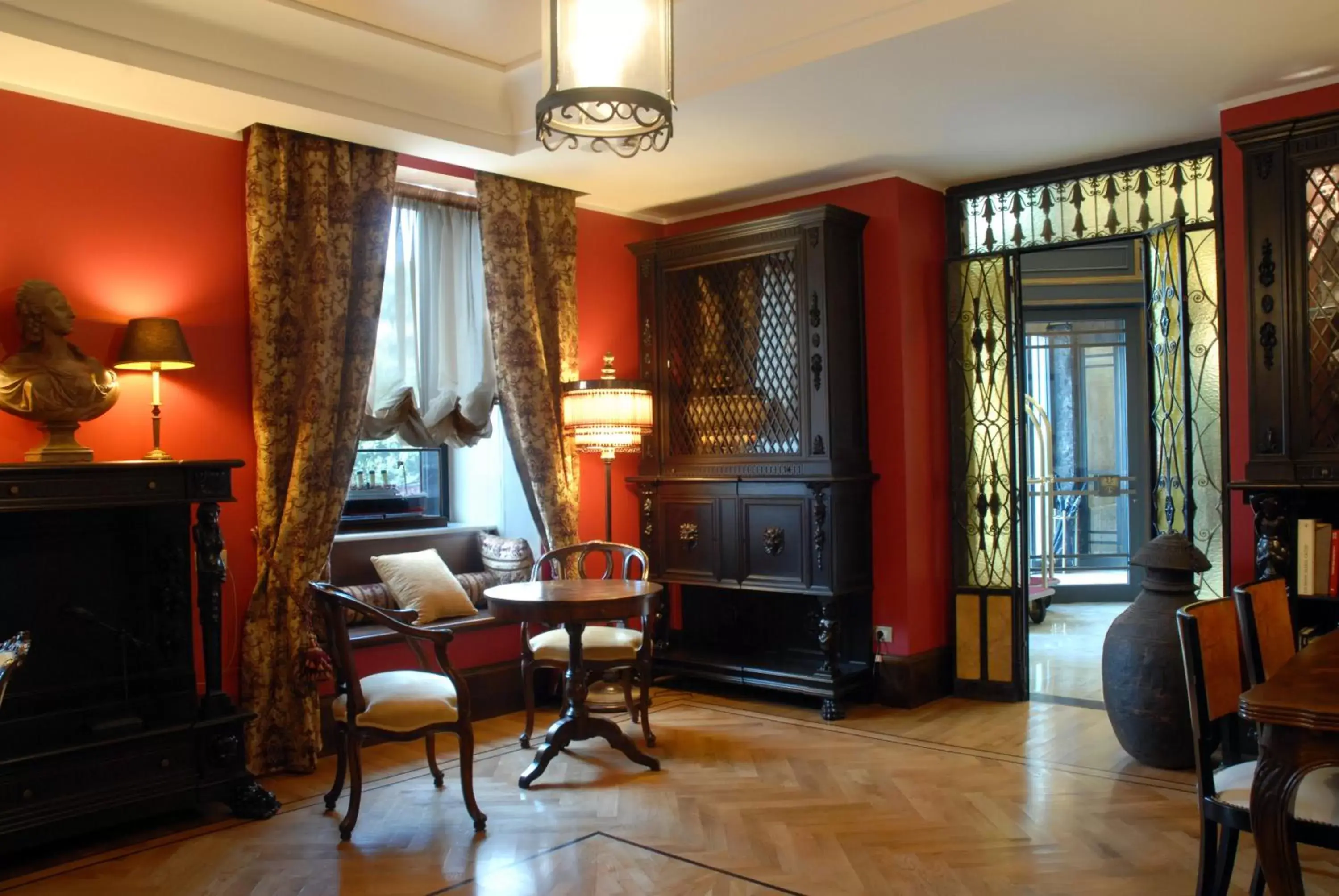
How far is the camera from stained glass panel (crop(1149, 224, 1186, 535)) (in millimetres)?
4859

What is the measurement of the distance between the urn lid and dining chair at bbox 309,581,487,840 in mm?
2829

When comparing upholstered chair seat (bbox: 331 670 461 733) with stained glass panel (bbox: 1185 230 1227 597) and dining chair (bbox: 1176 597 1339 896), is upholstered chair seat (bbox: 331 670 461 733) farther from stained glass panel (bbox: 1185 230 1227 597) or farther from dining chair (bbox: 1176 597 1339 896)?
stained glass panel (bbox: 1185 230 1227 597)

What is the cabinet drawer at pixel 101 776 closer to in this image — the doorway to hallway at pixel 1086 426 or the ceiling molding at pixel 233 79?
the ceiling molding at pixel 233 79

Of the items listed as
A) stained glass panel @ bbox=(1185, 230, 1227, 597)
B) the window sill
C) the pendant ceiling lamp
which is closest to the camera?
the pendant ceiling lamp

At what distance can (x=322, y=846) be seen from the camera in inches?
142

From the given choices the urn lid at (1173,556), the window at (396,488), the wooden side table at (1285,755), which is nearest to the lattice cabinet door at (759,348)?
the window at (396,488)

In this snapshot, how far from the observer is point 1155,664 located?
4.26 meters

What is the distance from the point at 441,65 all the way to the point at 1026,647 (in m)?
4.02

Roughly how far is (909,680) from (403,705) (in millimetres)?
2753

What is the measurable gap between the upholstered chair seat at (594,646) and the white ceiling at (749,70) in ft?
7.43

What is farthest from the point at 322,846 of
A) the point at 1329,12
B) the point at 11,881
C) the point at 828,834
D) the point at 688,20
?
the point at 1329,12

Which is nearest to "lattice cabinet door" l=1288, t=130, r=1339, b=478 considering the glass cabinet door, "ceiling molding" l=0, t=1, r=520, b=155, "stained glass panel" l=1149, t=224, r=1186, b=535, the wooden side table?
the glass cabinet door

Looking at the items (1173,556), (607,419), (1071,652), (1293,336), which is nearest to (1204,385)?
(1293,336)

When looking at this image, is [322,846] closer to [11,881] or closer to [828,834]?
[11,881]
